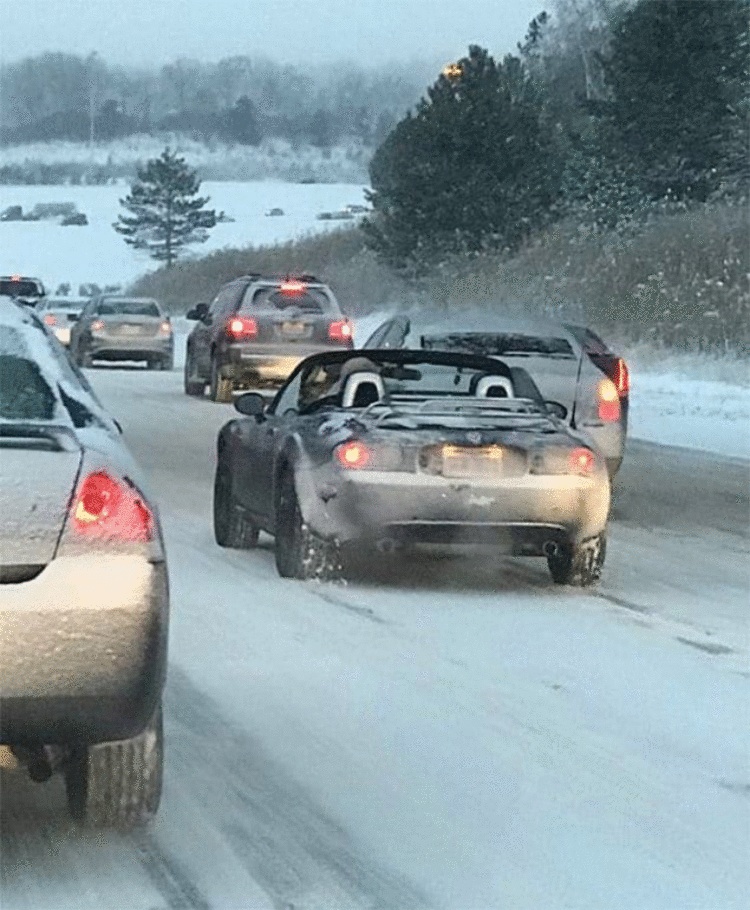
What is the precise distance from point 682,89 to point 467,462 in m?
40.3

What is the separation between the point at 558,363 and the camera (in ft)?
48.9

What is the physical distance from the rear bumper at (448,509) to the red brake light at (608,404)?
4.31 meters

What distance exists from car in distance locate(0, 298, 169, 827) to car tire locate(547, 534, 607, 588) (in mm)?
5388

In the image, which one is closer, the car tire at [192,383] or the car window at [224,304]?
the car window at [224,304]

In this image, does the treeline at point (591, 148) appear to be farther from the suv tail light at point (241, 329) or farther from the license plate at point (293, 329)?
the suv tail light at point (241, 329)

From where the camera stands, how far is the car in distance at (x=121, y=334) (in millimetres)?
35062

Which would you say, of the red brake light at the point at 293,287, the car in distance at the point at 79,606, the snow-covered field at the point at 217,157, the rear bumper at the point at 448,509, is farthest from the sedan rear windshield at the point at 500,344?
the snow-covered field at the point at 217,157

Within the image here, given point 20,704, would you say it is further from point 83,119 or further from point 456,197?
point 83,119

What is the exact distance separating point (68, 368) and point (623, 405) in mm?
9521

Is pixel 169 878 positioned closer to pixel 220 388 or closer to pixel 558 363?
pixel 558 363

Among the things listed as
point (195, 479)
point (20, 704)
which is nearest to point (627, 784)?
point (20, 704)

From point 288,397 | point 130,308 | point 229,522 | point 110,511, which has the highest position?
point 110,511

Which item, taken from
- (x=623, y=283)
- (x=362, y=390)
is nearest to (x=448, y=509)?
(x=362, y=390)

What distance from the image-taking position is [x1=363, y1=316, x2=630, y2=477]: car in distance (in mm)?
14742
